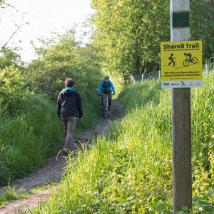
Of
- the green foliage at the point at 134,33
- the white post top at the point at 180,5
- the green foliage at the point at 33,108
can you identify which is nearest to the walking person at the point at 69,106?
the green foliage at the point at 33,108

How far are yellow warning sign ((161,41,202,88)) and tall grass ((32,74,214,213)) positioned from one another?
128 centimetres

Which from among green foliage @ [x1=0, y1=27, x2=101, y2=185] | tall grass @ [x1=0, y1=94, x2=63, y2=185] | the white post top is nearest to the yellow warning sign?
the white post top

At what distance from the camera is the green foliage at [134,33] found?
33.9m

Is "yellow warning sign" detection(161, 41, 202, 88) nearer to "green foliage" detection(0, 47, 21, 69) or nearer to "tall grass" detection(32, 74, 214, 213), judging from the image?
"tall grass" detection(32, 74, 214, 213)

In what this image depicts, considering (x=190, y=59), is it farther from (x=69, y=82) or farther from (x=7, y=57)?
(x=7, y=57)

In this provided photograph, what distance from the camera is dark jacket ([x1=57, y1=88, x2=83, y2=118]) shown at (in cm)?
1131

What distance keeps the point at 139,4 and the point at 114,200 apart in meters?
30.3

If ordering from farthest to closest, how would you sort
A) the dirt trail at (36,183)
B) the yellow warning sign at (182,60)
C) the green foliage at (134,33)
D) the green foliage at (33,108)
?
1. the green foliage at (134,33)
2. the green foliage at (33,108)
3. the dirt trail at (36,183)
4. the yellow warning sign at (182,60)

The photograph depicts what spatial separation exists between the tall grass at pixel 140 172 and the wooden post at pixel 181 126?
9.5 inches

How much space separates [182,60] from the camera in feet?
13.4

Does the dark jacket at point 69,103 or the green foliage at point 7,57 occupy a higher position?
the green foliage at point 7,57

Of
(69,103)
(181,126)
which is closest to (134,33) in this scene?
(69,103)

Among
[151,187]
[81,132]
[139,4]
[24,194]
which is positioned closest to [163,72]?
[151,187]

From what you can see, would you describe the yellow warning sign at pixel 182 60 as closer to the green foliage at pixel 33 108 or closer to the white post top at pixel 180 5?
the white post top at pixel 180 5
